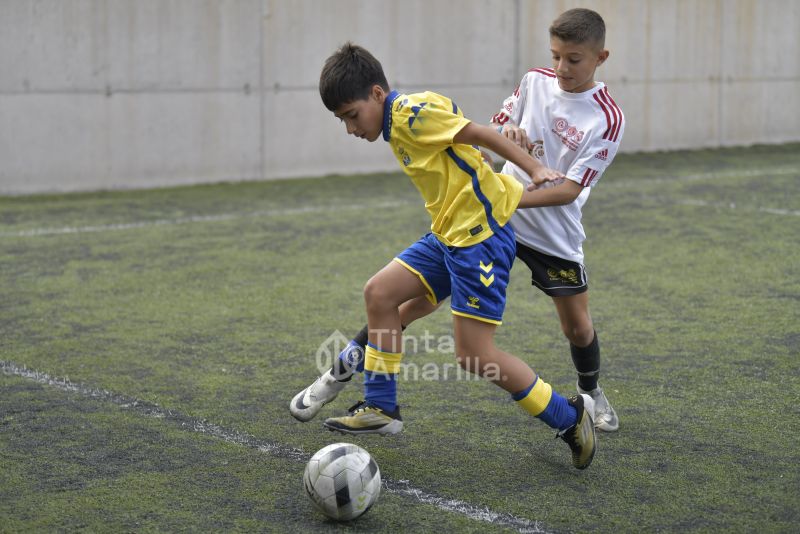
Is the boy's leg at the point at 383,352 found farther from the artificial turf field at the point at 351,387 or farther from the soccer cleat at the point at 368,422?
the artificial turf field at the point at 351,387

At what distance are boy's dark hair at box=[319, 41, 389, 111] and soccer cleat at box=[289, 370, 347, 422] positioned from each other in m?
1.07

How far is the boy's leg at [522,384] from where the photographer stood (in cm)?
387

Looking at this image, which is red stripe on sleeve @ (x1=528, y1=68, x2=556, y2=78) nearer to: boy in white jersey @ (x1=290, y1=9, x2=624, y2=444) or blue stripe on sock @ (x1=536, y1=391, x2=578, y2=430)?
boy in white jersey @ (x1=290, y1=9, x2=624, y2=444)

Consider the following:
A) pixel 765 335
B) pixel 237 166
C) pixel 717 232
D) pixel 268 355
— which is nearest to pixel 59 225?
pixel 237 166

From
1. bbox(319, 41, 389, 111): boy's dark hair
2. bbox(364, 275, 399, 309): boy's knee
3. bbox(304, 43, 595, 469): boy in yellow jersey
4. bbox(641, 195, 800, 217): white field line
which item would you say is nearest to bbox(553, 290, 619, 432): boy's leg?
bbox(304, 43, 595, 469): boy in yellow jersey

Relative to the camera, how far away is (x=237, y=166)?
13.0 m

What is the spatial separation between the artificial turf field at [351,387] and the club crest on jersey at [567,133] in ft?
3.74

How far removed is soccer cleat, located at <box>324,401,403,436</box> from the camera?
3.99 m

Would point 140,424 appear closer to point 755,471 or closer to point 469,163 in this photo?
point 469,163

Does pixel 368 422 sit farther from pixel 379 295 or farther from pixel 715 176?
pixel 715 176

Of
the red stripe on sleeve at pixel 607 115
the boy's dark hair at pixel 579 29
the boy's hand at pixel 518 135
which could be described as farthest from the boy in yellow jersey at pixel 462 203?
the boy's dark hair at pixel 579 29

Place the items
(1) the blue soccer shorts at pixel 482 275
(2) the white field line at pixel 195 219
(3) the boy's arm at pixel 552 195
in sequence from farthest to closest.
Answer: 1. (2) the white field line at pixel 195 219
2. (3) the boy's arm at pixel 552 195
3. (1) the blue soccer shorts at pixel 482 275

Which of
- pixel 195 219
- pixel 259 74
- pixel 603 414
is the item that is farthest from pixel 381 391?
pixel 259 74

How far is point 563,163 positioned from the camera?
166 inches
